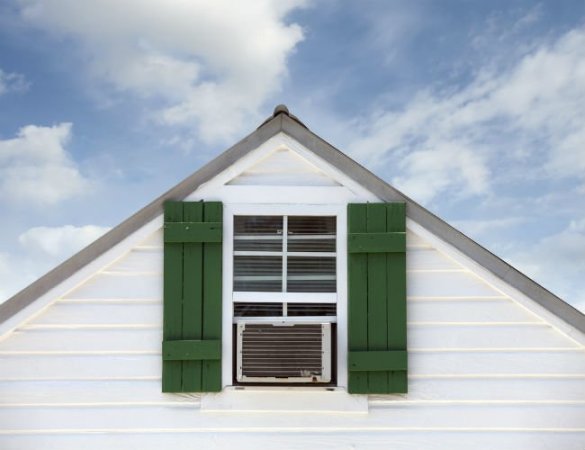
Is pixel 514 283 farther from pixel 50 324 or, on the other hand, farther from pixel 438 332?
pixel 50 324

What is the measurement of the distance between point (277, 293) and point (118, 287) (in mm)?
1266

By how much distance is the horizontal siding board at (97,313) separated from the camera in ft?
16.0

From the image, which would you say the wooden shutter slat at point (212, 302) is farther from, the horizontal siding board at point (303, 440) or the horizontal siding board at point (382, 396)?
the horizontal siding board at point (303, 440)

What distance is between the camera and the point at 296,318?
4.76m

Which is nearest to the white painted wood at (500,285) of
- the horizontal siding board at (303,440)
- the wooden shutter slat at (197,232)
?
the horizontal siding board at (303,440)

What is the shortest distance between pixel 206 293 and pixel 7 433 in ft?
6.45

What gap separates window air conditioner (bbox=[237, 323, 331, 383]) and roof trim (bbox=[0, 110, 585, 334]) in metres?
1.16

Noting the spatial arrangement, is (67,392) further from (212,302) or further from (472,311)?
(472,311)

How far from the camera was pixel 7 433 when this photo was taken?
488 centimetres

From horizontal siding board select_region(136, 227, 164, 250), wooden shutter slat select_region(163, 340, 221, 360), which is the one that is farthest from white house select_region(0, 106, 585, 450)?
wooden shutter slat select_region(163, 340, 221, 360)

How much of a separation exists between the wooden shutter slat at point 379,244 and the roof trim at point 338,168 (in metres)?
0.26

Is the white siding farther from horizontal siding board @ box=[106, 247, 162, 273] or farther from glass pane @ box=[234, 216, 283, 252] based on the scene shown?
glass pane @ box=[234, 216, 283, 252]

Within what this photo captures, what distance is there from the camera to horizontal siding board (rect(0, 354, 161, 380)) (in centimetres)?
486

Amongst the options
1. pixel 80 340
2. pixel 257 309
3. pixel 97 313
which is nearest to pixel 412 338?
pixel 257 309
